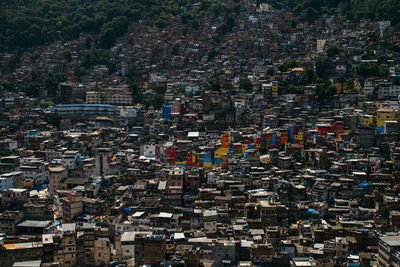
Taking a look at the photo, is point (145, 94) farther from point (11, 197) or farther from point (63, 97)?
point (11, 197)

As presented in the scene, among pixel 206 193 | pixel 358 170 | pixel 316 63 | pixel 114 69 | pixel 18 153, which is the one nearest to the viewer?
pixel 206 193

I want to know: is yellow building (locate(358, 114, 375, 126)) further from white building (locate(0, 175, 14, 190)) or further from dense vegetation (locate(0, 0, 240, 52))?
dense vegetation (locate(0, 0, 240, 52))

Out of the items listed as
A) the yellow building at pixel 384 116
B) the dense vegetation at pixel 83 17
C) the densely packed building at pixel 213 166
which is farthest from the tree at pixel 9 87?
the yellow building at pixel 384 116

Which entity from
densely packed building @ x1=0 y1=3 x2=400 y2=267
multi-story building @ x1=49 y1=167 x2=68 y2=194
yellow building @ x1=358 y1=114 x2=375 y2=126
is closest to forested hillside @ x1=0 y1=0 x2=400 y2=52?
densely packed building @ x1=0 y1=3 x2=400 y2=267

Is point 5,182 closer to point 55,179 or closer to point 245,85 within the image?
point 55,179

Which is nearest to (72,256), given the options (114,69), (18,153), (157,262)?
(157,262)

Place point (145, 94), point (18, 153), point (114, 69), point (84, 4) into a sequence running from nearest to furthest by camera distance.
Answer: point (18, 153)
point (145, 94)
point (114, 69)
point (84, 4)

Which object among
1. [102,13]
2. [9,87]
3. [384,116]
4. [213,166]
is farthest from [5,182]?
[102,13]
